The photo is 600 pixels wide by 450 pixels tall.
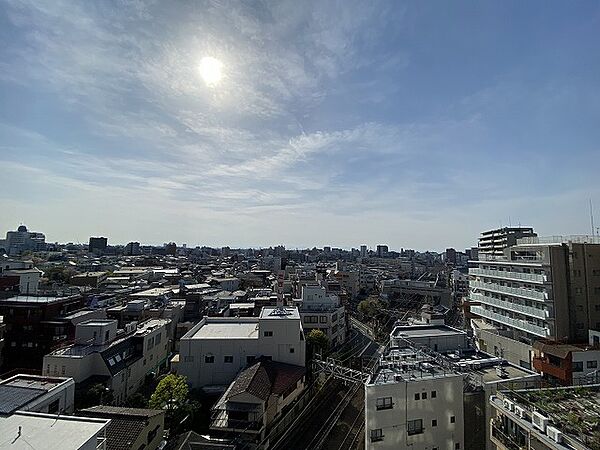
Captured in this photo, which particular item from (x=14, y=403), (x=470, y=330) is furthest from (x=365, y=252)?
(x=14, y=403)

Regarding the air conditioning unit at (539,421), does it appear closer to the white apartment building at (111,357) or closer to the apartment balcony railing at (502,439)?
the apartment balcony railing at (502,439)

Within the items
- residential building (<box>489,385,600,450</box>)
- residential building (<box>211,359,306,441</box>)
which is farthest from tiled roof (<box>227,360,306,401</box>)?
residential building (<box>489,385,600,450</box>)

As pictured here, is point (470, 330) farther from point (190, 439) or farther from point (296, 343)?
point (190, 439)

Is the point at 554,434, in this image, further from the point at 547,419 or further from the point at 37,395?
the point at 37,395

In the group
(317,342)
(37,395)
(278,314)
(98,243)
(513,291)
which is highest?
(98,243)

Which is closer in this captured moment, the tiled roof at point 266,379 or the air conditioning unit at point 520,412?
the air conditioning unit at point 520,412

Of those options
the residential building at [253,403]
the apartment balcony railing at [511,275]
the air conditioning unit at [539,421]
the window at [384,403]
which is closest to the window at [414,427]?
the window at [384,403]

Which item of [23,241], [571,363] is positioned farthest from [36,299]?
[23,241]
